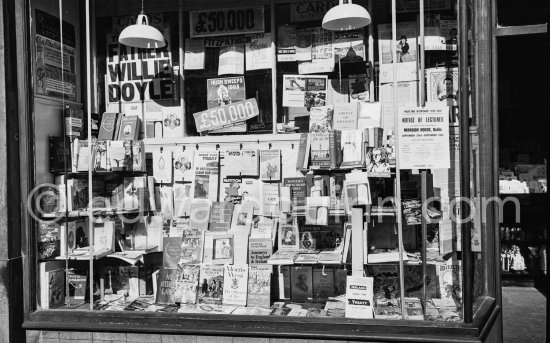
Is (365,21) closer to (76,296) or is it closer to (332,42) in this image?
(332,42)

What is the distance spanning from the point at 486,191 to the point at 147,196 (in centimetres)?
342

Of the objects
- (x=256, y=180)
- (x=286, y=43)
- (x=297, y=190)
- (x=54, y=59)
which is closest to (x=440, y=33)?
(x=286, y=43)

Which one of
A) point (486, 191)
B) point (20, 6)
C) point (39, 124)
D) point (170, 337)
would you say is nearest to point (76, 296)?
point (170, 337)

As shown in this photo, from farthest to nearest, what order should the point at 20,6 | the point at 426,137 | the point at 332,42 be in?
the point at 332,42, the point at 20,6, the point at 426,137

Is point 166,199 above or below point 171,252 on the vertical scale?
above

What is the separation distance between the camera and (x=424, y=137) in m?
4.87

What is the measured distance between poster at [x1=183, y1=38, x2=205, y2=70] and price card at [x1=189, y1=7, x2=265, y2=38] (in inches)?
3.0

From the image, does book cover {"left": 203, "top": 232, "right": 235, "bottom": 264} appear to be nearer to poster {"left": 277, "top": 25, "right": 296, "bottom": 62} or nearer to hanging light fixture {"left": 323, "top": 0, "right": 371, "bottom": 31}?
poster {"left": 277, "top": 25, "right": 296, "bottom": 62}

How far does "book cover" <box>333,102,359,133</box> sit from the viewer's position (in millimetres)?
5613

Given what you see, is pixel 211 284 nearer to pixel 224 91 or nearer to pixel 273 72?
pixel 224 91

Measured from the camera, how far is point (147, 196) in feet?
19.8

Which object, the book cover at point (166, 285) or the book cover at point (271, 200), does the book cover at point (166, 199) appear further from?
the book cover at point (271, 200)

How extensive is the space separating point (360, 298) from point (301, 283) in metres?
0.82

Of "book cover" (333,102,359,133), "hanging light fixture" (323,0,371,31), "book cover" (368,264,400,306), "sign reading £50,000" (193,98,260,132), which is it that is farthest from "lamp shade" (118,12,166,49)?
"book cover" (368,264,400,306)
